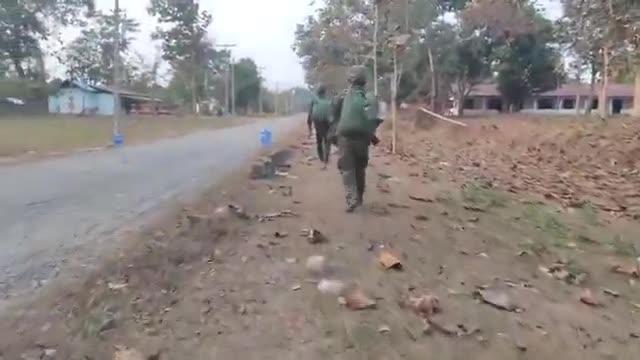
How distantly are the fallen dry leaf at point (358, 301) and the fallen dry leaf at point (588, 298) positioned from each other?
5.66 ft

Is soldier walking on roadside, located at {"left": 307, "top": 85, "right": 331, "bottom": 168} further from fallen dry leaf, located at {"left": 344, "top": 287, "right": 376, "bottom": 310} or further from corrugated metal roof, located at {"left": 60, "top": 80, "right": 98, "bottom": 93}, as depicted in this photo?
corrugated metal roof, located at {"left": 60, "top": 80, "right": 98, "bottom": 93}

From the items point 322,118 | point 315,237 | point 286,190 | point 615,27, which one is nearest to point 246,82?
point 322,118

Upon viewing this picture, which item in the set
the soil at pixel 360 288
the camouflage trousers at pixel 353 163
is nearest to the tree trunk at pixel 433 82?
the soil at pixel 360 288

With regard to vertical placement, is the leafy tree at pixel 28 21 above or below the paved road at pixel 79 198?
above

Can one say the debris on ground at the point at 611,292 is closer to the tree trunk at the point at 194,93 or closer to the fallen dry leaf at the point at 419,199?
the fallen dry leaf at the point at 419,199

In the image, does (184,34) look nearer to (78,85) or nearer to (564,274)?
(78,85)

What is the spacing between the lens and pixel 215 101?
10162cm

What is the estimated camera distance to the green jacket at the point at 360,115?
790 cm

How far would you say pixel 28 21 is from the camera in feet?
207

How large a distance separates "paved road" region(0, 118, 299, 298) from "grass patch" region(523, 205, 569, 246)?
472 cm

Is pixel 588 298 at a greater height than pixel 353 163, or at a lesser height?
lesser

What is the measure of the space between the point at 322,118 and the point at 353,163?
6062mm

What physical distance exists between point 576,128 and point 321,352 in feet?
69.3

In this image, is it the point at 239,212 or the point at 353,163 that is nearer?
the point at 353,163
